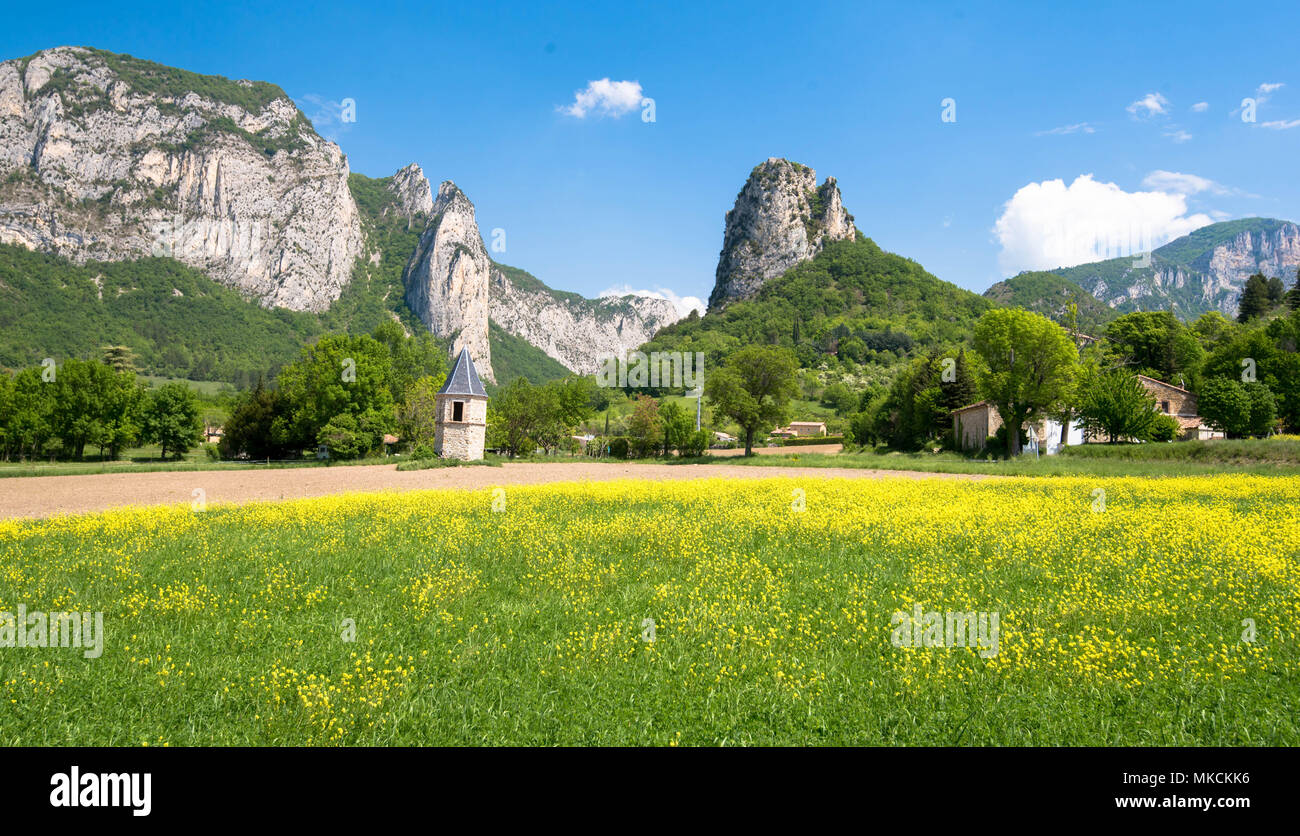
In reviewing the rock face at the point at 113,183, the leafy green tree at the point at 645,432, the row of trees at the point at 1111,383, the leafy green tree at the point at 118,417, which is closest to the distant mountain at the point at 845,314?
the leafy green tree at the point at 645,432

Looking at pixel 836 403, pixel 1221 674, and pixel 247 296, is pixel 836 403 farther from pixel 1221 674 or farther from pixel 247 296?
pixel 247 296

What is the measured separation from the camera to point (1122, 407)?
141 feet

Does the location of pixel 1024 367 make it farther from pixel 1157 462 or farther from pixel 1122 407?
pixel 1157 462

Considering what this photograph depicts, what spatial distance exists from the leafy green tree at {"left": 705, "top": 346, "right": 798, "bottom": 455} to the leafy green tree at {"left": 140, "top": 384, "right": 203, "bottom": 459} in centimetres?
5657

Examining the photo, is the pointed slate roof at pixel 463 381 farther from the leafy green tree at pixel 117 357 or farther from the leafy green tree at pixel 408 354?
the leafy green tree at pixel 117 357

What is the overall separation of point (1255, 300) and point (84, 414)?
148 metres

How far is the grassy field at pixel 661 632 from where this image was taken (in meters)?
4.96

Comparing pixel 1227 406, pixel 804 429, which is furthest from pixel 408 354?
pixel 1227 406

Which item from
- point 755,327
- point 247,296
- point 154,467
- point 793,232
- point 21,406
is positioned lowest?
point 154,467

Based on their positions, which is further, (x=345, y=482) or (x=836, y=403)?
(x=836, y=403)

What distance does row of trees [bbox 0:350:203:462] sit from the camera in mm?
54844

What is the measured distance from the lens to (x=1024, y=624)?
7332 millimetres

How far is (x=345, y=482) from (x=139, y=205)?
221 m

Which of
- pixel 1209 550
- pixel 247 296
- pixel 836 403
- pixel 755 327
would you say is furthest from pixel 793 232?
pixel 1209 550
